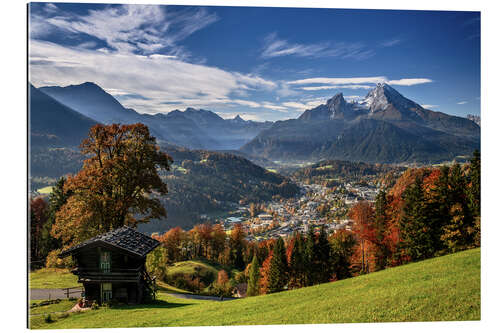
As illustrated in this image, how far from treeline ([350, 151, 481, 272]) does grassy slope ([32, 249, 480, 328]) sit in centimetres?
252

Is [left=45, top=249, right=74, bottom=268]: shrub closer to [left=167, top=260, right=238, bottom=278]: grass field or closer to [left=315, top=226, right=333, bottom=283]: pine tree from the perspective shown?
[left=315, top=226, right=333, bottom=283]: pine tree

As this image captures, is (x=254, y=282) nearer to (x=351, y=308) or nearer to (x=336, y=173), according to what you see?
(x=351, y=308)

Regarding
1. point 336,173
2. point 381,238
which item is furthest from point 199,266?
point 336,173

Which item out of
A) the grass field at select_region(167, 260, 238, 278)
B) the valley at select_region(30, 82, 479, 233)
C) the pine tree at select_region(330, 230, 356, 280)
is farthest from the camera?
the grass field at select_region(167, 260, 238, 278)

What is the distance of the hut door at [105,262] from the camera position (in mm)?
7902

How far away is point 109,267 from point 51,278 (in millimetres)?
3214

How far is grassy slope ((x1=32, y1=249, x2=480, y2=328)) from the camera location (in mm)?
6652

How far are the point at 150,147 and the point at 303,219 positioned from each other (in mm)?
44145

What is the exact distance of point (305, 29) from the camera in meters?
8.75

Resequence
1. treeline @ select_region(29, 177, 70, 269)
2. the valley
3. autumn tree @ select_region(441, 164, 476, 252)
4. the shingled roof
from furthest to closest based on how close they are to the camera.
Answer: the valley, treeline @ select_region(29, 177, 70, 269), autumn tree @ select_region(441, 164, 476, 252), the shingled roof

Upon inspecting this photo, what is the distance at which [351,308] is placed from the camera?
23.3 feet

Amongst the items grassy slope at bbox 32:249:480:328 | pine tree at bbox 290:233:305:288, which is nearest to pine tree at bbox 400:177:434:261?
grassy slope at bbox 32:249:480:328
